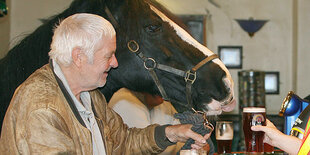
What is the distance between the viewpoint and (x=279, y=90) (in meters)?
8.90

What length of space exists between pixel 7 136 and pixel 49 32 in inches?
30.8

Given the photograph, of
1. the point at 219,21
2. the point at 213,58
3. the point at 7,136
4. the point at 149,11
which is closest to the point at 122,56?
the point at 149,11

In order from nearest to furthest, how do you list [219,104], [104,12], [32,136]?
[32,136] → [219,104] → [104,12]

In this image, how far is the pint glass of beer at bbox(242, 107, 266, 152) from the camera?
189 cm

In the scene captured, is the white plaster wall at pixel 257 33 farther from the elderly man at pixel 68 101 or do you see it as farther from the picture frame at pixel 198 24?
the elderly man at pixel 68 101

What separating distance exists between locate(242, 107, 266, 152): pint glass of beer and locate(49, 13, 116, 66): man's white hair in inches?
30.0

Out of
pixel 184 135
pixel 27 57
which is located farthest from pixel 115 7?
pixel 184 135

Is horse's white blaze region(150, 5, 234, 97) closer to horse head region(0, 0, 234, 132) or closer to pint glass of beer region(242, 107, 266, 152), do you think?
horse head region(0, 0, 234, 132)

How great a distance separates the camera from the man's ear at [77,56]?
5.19ft

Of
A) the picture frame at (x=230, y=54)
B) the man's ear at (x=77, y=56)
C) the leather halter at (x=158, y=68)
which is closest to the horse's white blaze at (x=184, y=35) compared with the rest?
the leather halter at (x=158, y=68)

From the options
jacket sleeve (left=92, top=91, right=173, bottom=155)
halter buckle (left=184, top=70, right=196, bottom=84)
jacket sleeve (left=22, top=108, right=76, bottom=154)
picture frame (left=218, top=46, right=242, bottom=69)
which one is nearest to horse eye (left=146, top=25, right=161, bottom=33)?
halter buckle (left=184, top=70, right=196, bottom=84)

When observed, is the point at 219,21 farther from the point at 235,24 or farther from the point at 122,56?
the point at 122,56

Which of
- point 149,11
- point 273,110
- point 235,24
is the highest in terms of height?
point 149,11

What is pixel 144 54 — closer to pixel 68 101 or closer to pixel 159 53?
pixel 159 53
